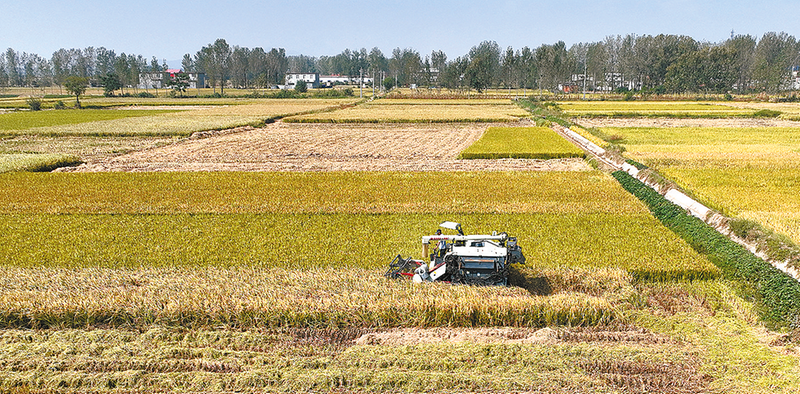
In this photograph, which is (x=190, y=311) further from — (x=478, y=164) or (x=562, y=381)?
(x=478, y=164)

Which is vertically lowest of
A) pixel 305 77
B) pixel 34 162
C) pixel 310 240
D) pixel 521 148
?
pixel 310 240

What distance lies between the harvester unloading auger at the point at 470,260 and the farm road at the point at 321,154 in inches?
562

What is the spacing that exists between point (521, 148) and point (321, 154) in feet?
33.1

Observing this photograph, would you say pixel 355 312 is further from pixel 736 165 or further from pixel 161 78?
pixel 161 78

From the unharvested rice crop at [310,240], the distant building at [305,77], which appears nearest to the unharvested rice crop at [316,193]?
the unharvested rice crop at [310,240]

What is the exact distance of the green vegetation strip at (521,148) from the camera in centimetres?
2648

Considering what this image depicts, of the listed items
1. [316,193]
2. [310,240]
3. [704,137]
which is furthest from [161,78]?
[310,240]

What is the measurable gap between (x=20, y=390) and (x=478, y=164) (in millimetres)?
20386

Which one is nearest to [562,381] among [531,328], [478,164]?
[531,328]

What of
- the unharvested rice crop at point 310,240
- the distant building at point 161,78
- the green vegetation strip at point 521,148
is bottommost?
the unharvested rice crop at point 310,240

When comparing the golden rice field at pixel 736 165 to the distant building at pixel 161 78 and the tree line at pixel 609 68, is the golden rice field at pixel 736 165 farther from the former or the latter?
the distant building at pixel 161 78

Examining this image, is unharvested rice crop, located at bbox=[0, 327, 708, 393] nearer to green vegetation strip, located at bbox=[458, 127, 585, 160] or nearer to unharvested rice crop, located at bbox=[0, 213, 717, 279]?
unharvested rice crop, located at bbox=[0, 213, 717, 279]

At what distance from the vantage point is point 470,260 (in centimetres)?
894

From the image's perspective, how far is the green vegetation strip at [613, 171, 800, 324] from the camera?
8.22 metres
